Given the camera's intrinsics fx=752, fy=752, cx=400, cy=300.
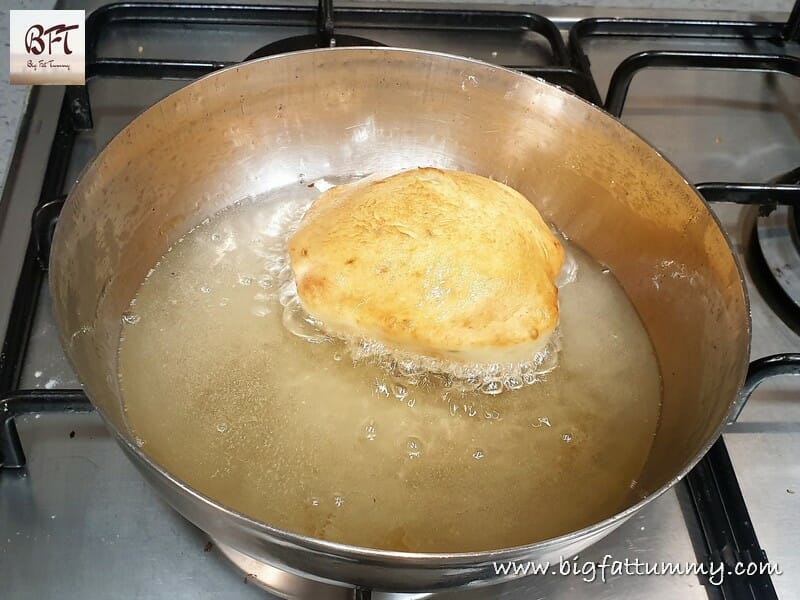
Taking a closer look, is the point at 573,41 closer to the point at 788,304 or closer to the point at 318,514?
the point at 788,304

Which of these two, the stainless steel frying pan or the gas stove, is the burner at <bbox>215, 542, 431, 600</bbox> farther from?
the stainless steel frying pan

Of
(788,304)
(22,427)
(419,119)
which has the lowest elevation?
(22,427)

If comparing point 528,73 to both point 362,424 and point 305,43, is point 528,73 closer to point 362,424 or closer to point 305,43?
point 305,43

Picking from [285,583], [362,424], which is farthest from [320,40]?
[285,583]

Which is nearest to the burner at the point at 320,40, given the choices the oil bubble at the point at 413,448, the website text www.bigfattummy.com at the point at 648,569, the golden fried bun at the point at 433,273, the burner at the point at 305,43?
the burner at the point at 305,43

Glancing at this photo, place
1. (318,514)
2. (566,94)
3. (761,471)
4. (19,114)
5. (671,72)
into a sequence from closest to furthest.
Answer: (318,514), (761,471), (566,94), (19,114), (671,72)

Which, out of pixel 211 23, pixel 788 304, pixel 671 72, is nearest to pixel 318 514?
pixel 788 304
